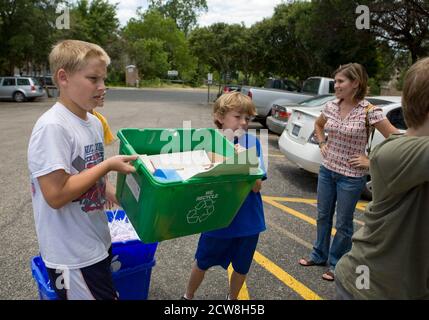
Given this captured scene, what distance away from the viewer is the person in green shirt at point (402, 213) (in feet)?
4.20

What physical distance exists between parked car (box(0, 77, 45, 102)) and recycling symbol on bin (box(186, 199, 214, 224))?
22209mm

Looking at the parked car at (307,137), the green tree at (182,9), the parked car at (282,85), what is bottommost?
the parked car at (307,137)

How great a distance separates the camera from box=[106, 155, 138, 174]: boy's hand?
149cm

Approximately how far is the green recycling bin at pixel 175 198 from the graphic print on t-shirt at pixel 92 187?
11cm

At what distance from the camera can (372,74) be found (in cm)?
1795

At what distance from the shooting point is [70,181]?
147 cm

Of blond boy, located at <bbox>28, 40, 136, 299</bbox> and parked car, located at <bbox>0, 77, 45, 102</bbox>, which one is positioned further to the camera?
parked car, located at <bbox>0, 77, 45, 102</bbox>

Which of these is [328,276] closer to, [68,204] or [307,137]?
[68,204]

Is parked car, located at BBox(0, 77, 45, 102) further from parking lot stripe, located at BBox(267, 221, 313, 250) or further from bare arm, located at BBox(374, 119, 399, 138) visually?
bare arm, located at BBox(374, 119, 399, 138)

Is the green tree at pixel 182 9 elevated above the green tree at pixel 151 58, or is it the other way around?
the green tree at pixel 182 9

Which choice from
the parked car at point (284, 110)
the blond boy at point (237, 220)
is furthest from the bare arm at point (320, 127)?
the parked car at point (284, 110)

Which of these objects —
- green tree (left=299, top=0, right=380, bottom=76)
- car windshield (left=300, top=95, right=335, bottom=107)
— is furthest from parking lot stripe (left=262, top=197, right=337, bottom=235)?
green tree (left=299, top=0, right=380, bottom=76)

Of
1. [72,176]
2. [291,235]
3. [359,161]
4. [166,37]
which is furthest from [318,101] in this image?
[166,37]

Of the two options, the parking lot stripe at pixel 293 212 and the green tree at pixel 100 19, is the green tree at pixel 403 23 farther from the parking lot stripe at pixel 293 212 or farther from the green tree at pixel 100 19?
the green tree at pixel 100 19
